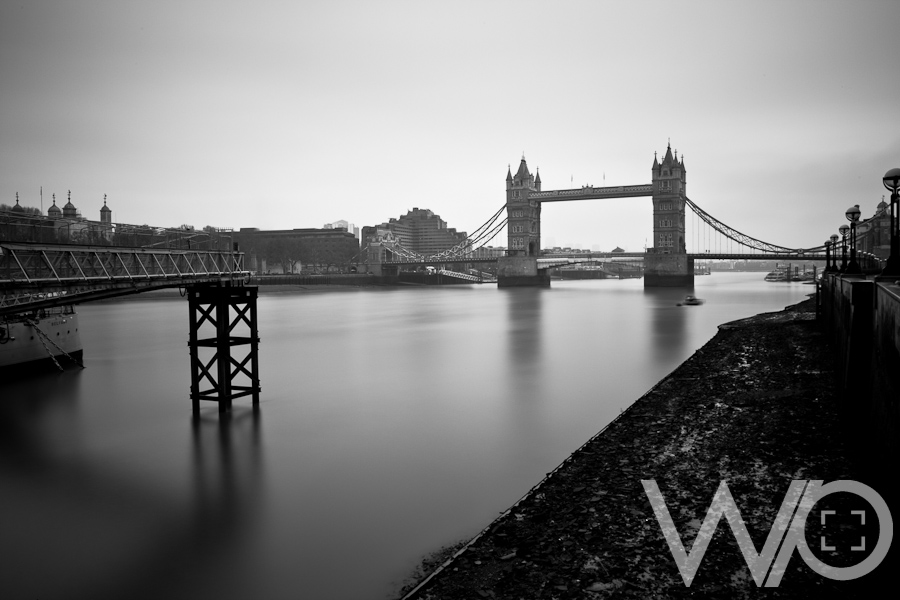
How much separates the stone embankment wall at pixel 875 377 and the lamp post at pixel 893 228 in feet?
2.22

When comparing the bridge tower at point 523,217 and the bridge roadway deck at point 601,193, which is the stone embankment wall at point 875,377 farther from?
the bridge tower at point 523,217

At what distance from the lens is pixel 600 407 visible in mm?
13781

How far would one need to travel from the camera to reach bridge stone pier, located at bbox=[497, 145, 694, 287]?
7850 cm

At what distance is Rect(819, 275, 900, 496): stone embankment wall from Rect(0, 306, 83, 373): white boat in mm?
18654

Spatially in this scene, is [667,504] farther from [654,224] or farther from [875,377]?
[654,224]

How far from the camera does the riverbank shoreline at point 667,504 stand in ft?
17.4

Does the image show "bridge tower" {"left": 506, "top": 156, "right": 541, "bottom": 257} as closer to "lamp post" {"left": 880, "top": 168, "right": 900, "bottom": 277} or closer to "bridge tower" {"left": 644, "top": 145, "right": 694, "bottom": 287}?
"bridge tower" {"left": 644, "top": 145, "right": 694, "bottom": 287}

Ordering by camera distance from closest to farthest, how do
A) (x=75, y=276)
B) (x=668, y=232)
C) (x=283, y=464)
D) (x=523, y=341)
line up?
(x=283, y=464)
(x=75, y=276)
(x=523, y=341)
(x=668, y=232)

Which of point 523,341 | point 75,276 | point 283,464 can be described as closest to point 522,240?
point 523,341

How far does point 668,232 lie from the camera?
262 feet

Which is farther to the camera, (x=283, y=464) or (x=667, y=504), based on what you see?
(x=283, y=464)

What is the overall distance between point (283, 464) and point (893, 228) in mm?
9834

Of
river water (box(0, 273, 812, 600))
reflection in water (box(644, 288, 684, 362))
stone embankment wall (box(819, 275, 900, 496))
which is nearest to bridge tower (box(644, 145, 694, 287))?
reflection in water (box(644, 288, 684, 362))

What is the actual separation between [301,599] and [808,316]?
1124 inches
